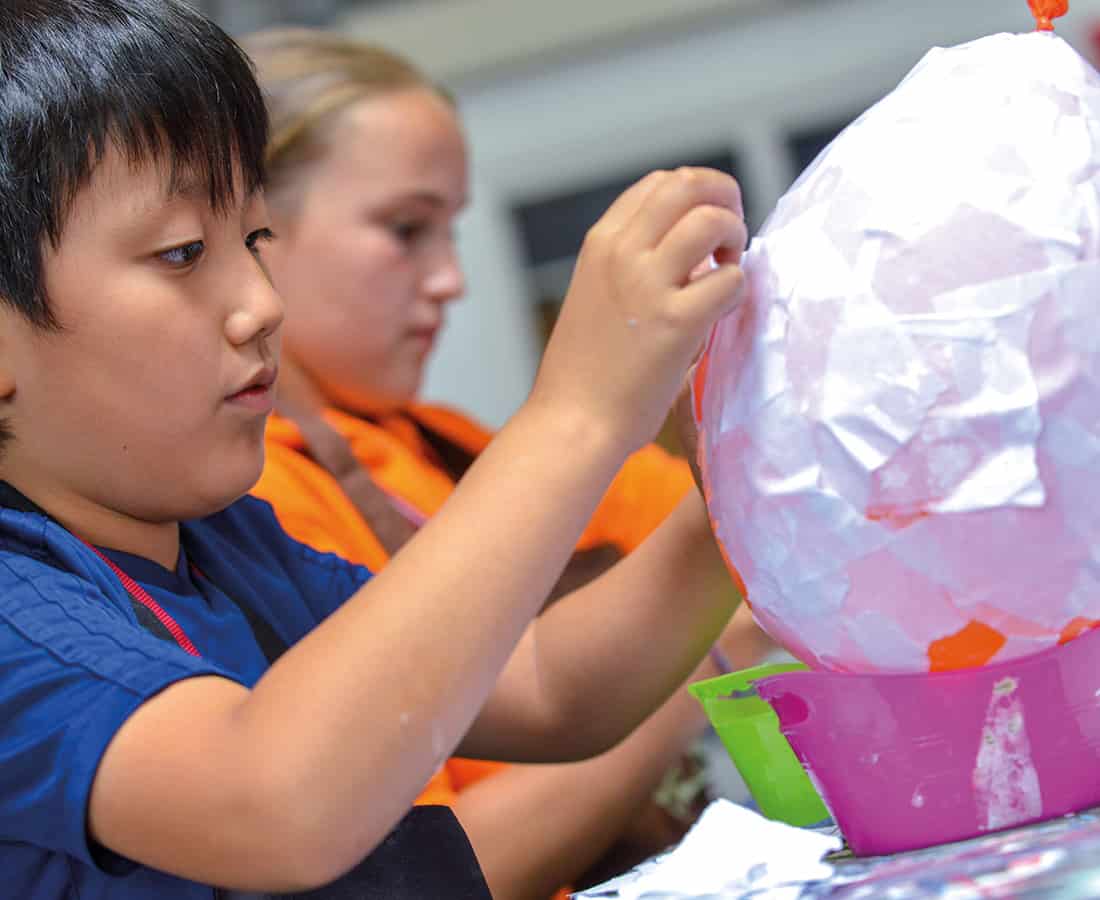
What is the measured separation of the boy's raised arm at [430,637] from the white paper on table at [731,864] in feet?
0.33

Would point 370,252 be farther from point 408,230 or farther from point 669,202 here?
point 669,202

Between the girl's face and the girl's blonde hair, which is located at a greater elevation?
the girl's blonde hair

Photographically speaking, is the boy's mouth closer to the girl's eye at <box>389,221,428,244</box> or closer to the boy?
the boy

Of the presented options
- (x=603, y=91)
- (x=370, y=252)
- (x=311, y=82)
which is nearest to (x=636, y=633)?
(x=370, y=252)

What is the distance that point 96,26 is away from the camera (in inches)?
26.4

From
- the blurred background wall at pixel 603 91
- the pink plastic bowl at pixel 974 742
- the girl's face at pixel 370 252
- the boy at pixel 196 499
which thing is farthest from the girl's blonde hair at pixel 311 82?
the blurred background wall at pixel 603 91

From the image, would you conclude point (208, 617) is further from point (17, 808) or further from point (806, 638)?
point (806, 638)

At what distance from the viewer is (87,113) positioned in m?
0.64

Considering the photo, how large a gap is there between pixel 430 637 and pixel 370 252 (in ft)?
2.58

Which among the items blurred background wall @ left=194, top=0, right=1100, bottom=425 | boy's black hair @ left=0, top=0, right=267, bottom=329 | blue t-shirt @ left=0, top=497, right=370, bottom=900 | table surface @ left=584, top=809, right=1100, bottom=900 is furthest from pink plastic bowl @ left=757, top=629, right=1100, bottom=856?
blurred background wall @ left=194, top=0, right=1100, bottom=425

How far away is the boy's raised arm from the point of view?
20.2 inches

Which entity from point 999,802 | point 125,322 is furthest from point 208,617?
point 999,802

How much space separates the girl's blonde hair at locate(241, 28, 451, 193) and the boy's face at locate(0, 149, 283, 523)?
634mm

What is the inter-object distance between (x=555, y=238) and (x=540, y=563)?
9.30 ft
